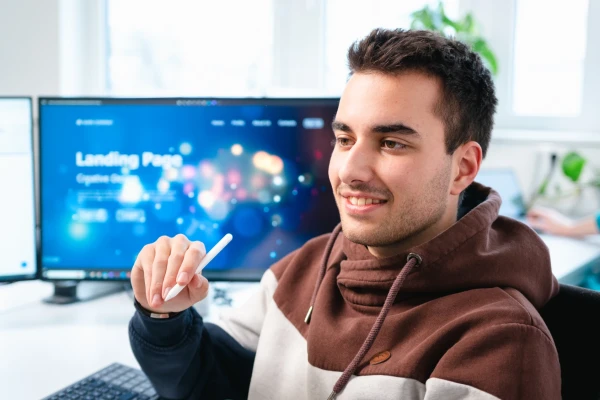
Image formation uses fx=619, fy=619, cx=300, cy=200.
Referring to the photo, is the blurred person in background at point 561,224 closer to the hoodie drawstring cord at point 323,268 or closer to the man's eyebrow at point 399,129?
the hoodie drawstring cord at point 323,268

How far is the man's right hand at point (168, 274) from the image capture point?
3.16ft

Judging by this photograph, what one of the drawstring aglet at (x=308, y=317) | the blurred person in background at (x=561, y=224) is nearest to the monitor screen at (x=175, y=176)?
the drawstring aglet at (x=308, y=317)

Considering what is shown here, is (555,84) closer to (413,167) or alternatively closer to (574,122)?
(574,122)

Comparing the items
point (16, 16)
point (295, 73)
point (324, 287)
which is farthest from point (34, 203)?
point (295, 73)

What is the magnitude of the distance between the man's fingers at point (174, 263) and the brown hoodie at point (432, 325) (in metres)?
0.24

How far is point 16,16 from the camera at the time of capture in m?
2.84

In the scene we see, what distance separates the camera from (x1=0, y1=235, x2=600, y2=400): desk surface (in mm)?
1155

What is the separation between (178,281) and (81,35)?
2.74 metres

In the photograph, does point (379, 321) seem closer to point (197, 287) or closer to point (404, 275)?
point (404, 275)

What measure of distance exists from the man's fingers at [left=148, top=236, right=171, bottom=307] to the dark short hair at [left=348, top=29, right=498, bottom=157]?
44cm

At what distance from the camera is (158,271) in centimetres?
98

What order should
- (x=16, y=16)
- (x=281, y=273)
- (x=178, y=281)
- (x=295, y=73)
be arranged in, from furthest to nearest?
(x=295, y=73) < (x=16, y=16) < (x=281, y=273) < (x=178, y=281)

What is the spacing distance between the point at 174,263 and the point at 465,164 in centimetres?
50

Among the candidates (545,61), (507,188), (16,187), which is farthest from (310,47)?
(16,187)
